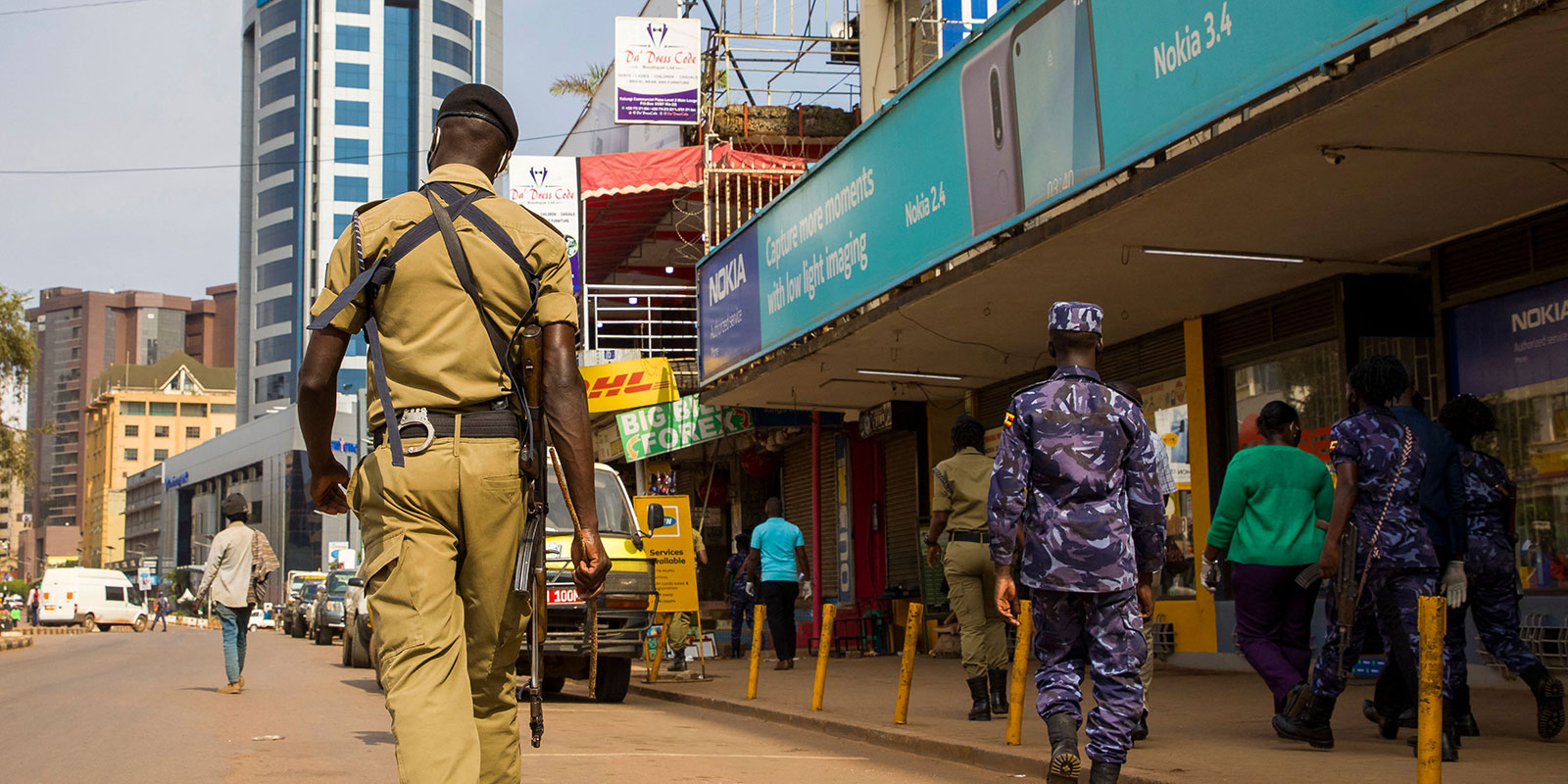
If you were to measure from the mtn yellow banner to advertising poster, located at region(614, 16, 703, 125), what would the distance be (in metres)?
4.38

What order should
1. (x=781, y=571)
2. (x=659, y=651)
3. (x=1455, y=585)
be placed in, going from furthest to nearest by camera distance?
(x=781, y=571) → (x=659, y=651) → (x=1455, y=585)

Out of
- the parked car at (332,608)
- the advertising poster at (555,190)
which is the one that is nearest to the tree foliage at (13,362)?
the parked car at (332,608)

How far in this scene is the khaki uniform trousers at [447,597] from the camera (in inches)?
144

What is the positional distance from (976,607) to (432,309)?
20.1ft

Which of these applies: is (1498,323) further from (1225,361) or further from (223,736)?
(223,736)

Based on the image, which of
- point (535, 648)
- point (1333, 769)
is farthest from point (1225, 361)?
point (535, 648)

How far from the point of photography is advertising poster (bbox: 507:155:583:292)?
2339 cm

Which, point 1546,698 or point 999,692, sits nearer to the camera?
point 1546,698

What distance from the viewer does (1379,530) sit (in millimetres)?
7168

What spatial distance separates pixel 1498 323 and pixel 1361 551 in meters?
4.22

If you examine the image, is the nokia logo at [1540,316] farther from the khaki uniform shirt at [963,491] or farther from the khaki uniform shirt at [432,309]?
the khaki uniform shirt at [432,309]

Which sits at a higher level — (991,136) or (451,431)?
(991,136)

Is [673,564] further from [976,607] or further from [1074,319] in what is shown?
[1074,319]

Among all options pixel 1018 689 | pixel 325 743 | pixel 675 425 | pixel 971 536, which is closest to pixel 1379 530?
pixel 1018 689
